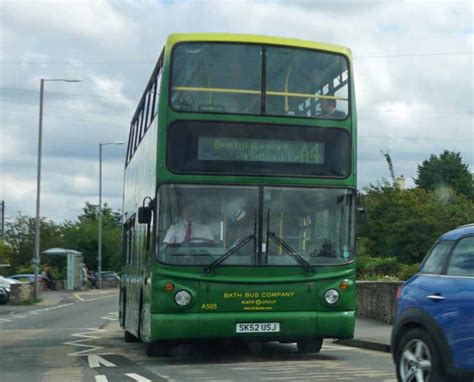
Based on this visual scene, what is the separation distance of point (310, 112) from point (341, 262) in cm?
217

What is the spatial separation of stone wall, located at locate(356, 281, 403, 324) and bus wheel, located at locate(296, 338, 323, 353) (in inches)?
242

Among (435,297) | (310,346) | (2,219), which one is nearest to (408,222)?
(310,346)

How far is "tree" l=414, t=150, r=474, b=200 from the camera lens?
85.4 metres

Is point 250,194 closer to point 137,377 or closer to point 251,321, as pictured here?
point 251,321

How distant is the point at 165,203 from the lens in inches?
507

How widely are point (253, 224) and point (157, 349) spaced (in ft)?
9.16

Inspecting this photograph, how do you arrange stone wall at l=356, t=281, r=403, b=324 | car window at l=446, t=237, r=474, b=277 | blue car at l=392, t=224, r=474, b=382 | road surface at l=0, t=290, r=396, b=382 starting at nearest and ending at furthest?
blue car at l=392, t=224, r=474, b=382, car window at l=446, t=237, r=474, b=277, road surface at l=0, t=290, r=396, b=382, stone wall at l=356, t=281, r=403, b=324

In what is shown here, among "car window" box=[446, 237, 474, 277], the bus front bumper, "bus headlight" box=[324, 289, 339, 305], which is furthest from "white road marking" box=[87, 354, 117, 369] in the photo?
"car window" box=[446, 237, 474, 277]

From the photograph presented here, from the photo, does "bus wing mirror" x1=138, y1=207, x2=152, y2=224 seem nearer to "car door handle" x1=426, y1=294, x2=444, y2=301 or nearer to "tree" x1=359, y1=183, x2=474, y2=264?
"car door handle" x1=426, y1=294, x2=444, y2=301

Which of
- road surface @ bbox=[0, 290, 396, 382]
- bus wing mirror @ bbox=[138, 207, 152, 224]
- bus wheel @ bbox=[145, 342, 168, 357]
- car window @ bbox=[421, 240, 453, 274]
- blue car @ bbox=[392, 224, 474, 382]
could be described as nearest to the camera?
blue car @ bbox=[392, 224, 474, 382]

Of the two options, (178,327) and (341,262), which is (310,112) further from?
(178,327)

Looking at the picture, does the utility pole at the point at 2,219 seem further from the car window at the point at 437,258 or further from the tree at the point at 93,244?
the car window at the point at 437,258

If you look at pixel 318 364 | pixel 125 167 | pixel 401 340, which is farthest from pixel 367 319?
pixel 401 340

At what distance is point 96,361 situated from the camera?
46.1 ft
